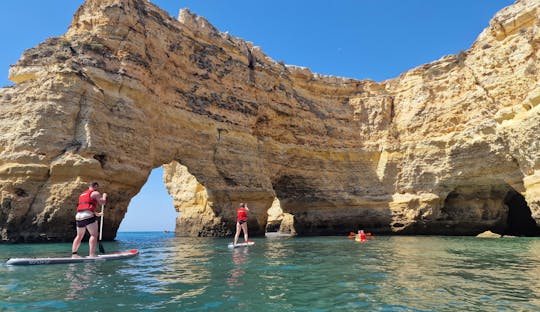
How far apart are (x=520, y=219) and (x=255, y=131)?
21114 mm

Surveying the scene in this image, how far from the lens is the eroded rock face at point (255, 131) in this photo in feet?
59.6

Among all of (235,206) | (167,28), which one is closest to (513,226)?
(235,206)

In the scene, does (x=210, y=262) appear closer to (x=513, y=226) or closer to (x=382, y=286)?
(x=382, y=286)

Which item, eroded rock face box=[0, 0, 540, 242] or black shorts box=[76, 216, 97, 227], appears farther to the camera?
eroded rock face box=[0, 0, 540, 242]

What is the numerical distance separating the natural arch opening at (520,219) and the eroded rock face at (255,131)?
1.21 ft

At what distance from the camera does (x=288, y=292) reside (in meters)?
5.95

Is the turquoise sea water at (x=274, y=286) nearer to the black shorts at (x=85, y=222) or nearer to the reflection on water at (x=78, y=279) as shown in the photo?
the reflection on water at (x=78, y=279)

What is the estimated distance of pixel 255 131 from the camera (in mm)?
29094

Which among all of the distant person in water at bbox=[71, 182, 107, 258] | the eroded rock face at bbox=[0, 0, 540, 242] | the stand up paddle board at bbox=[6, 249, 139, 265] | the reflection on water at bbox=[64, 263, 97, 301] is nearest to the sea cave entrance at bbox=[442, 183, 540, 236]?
the eroded rock face at bbox=[0, 0, 540, 242]

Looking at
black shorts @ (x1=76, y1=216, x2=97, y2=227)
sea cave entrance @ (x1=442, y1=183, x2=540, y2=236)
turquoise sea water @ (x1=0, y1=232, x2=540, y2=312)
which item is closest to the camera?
turquoise sea water @ (x1=0, y1=232, x2=540, y2=312)

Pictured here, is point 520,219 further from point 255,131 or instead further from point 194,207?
point 194,207

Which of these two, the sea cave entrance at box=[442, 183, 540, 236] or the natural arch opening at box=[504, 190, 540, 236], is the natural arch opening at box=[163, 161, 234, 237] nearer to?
the sea cave entrance at box=[442, 183, 540, 236]

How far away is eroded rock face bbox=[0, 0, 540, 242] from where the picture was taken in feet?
59.6

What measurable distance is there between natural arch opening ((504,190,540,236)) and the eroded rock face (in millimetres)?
367
